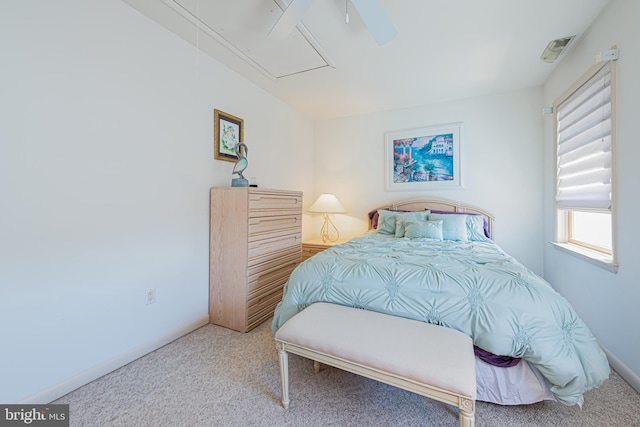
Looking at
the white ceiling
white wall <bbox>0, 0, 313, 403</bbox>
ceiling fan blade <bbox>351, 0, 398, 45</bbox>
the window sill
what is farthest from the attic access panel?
the window sill

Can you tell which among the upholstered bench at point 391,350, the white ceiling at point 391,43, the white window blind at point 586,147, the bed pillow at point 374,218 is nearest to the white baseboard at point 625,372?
the white window blind at point 586,147

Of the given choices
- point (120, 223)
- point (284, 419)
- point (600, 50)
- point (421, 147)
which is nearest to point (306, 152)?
point (421, 147)

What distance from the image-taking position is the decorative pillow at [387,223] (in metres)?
3.06

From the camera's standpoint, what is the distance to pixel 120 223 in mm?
1704

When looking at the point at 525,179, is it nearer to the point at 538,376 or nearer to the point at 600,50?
the point at 600,50

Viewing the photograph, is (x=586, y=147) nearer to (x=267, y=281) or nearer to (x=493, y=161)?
(x=493, y=161)

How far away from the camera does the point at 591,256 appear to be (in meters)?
1.91

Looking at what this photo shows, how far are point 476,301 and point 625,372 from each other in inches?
45.0

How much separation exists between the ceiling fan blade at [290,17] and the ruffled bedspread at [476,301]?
156cm

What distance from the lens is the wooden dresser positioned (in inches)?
84.4

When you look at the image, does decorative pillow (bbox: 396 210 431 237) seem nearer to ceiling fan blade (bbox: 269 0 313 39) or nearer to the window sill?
the window sill

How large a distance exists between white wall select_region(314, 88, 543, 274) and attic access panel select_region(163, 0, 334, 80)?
160 centimetres

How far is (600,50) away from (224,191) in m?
3.06

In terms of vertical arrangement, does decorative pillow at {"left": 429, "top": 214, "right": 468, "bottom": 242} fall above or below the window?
below
